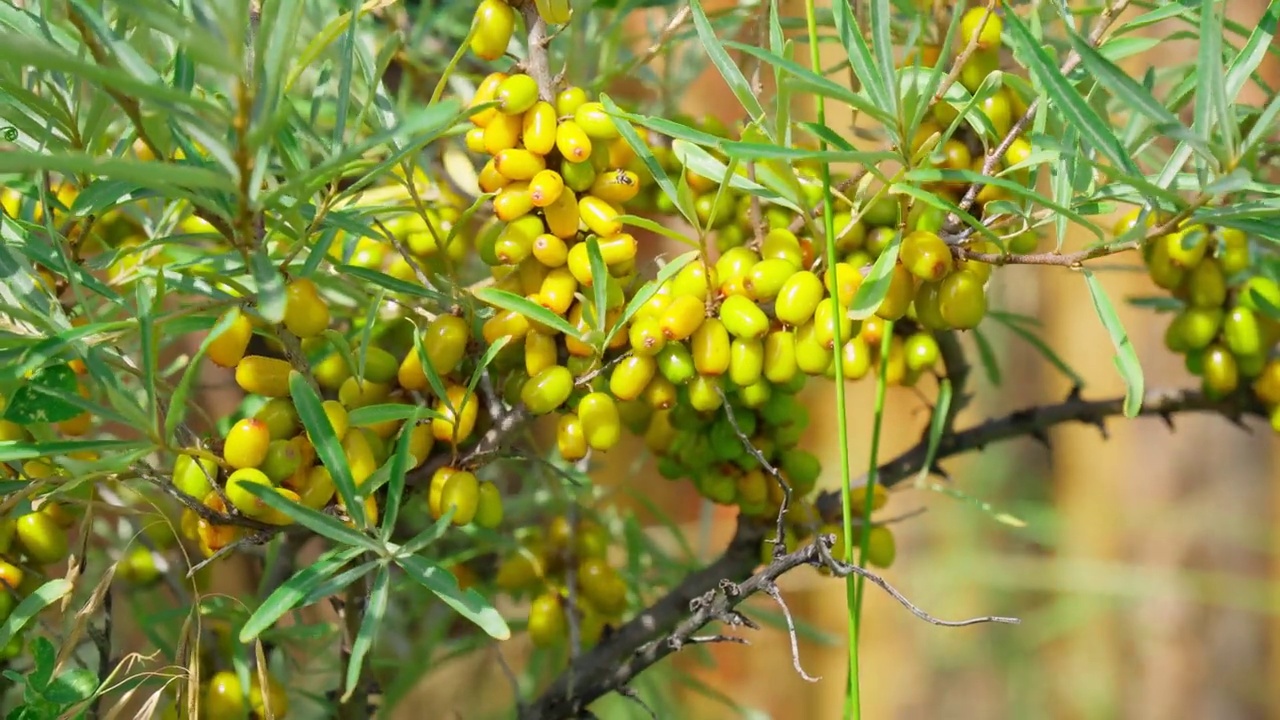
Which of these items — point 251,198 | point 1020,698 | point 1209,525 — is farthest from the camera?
point 1020,698

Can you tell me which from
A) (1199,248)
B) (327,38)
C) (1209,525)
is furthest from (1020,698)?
(327,38)

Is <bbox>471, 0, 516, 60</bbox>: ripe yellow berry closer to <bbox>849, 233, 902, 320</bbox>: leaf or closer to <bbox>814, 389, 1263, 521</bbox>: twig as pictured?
<bbox>849, 233, 902, 320</bbox>: leaf

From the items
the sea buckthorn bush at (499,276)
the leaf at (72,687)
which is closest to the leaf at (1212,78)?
the sea buckthorn bush at (499,276)

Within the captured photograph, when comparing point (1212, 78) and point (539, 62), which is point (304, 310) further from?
point (1212, 78)

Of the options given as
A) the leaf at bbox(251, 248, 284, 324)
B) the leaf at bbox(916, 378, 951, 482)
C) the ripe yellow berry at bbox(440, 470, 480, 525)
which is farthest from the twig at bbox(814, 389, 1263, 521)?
the leaf at bbox(251, 248, 284, 324)

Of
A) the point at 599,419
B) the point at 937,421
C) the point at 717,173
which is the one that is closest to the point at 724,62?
the point at 717,173

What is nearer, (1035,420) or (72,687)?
(72,687)

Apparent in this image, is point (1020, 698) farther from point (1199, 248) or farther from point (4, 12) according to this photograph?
point (4, 12)
